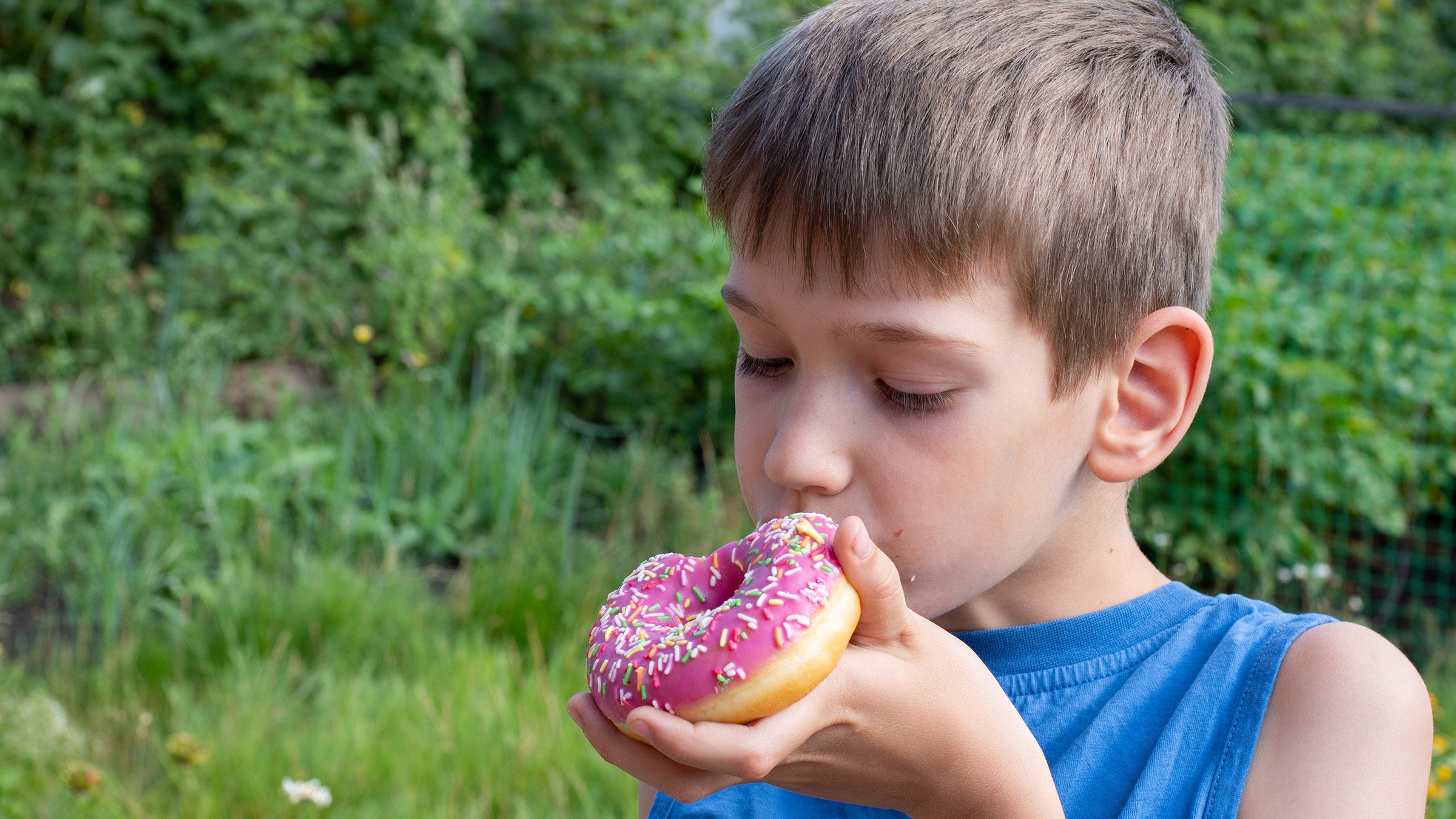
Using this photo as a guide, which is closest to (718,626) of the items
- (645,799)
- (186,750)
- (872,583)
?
(872,583)

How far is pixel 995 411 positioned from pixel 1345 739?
472mm

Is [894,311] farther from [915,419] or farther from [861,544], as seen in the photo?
[861,544]

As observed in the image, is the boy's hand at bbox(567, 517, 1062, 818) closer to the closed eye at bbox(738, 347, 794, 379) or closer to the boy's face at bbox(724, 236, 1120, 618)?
the boy's face at bbox(724, 236, 1120, 618)

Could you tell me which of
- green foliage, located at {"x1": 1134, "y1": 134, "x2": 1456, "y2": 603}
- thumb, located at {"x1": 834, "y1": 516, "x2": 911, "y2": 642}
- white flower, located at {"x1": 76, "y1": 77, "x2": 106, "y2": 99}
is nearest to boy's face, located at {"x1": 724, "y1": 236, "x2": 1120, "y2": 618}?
thumb, located at {"x1": 834, "y1": 516, "x2": 911, "y2": 642}

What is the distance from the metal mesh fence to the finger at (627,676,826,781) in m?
2.86

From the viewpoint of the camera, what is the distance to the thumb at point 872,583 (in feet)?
3.72

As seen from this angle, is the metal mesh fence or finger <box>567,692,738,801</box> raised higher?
finger <box>567,692,738,801</box>

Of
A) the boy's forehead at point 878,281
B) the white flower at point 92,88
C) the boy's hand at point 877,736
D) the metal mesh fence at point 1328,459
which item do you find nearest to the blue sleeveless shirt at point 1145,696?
the boy's hand at point 877,736

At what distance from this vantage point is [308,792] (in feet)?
8.02

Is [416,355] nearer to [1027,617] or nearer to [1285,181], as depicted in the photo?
[1027,617]

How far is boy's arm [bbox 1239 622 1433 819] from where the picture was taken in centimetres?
124

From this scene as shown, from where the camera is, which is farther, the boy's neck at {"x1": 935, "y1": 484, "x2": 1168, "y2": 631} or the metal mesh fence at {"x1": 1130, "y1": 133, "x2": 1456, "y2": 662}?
the metal mesh fence at {"x1": 1130, "y1": 133, "x2": 1456, "y2": 662}

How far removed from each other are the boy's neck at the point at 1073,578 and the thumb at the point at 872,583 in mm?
307

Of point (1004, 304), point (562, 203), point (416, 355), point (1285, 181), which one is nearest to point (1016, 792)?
point (1004, 304)
